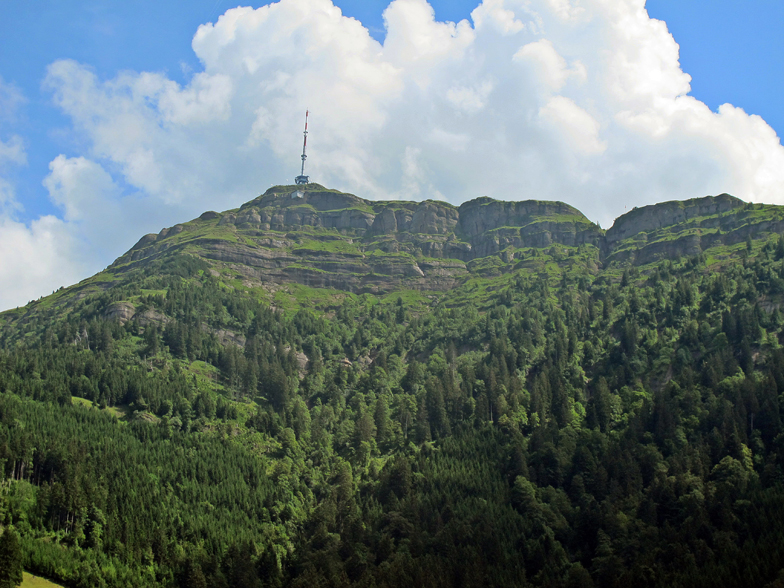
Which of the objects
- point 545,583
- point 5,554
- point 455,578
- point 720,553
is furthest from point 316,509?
point 720,553

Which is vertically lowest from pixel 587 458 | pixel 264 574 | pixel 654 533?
pixel 264 574

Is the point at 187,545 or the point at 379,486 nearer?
the point at 187,545

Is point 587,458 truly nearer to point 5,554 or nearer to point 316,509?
point 316,509

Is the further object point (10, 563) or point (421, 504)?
point (421, 504)

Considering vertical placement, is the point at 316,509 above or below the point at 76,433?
below

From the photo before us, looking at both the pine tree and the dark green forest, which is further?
the dark green forest

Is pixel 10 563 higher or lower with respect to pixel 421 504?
lower

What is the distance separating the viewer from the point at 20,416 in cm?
17738

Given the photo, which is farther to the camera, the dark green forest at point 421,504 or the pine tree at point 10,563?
the dark green forest at point 421,504

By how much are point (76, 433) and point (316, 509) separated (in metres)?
58.2


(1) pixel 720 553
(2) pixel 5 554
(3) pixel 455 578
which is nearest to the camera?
(2) pixel 5 554

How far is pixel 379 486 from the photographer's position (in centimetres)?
18612

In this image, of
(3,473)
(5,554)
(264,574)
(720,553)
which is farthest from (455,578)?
(3,473)

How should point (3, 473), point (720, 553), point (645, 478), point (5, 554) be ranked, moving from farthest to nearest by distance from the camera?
point (645, 478)
point (3, 473)
point (720, 553)
point (5, 554)
